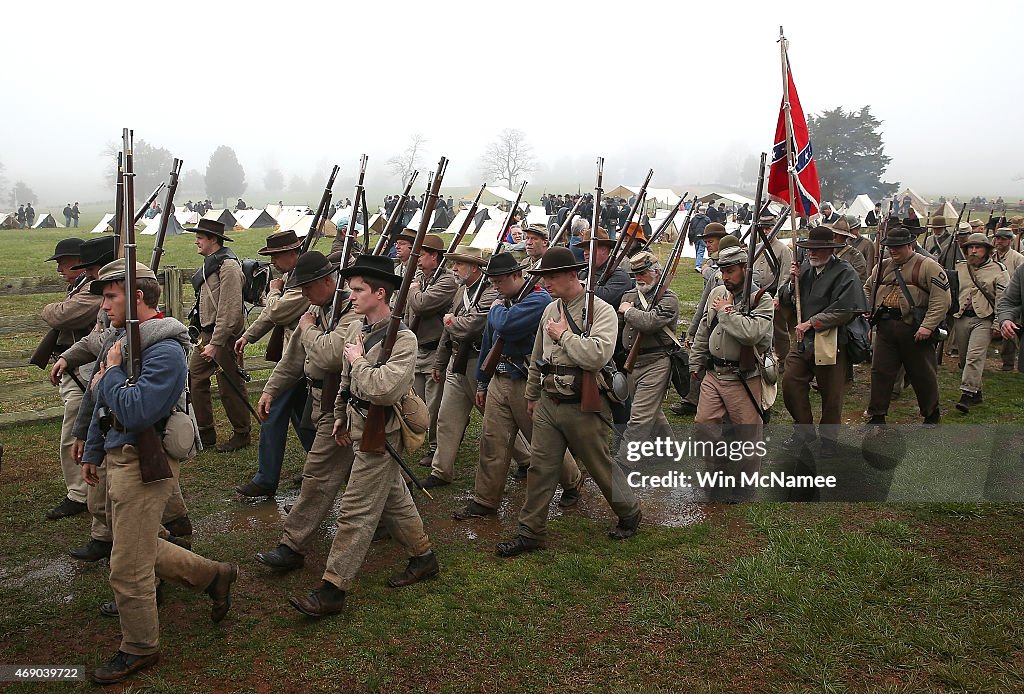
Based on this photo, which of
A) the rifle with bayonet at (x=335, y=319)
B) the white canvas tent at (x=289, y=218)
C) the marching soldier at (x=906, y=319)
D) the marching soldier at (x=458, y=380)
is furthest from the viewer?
the white canvas tent at (x=289, y=218)

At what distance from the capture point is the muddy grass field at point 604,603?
14.9ft

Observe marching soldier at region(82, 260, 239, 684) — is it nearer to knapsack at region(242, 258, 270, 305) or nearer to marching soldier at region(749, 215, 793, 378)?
knapsack at region(242, 258, 270, 305)

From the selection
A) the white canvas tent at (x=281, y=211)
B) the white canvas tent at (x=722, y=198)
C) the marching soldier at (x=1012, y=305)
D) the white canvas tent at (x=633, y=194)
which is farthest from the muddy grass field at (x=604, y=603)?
the white canvas tent at (x=281, y=211)

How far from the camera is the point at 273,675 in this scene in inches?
179

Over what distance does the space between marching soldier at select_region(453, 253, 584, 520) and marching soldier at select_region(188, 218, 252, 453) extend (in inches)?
104

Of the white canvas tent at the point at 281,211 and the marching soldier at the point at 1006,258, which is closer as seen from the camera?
the marching soldier at the point at 1006,258

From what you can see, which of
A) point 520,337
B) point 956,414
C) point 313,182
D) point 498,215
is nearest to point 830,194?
point 498,215

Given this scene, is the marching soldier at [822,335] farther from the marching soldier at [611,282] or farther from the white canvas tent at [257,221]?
the white canvas tent at [257,221]

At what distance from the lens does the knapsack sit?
28.8ft

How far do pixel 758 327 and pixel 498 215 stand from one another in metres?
33.1

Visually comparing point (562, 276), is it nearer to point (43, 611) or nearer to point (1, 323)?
point (43, 611)

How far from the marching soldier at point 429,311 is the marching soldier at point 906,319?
4.63 meters

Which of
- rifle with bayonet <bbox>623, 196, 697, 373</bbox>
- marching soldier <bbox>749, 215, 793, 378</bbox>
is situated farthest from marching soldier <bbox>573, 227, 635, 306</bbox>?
marching soldier <bbox>749, 215, 793, 378</bbox>

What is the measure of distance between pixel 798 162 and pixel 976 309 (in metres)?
4.27
